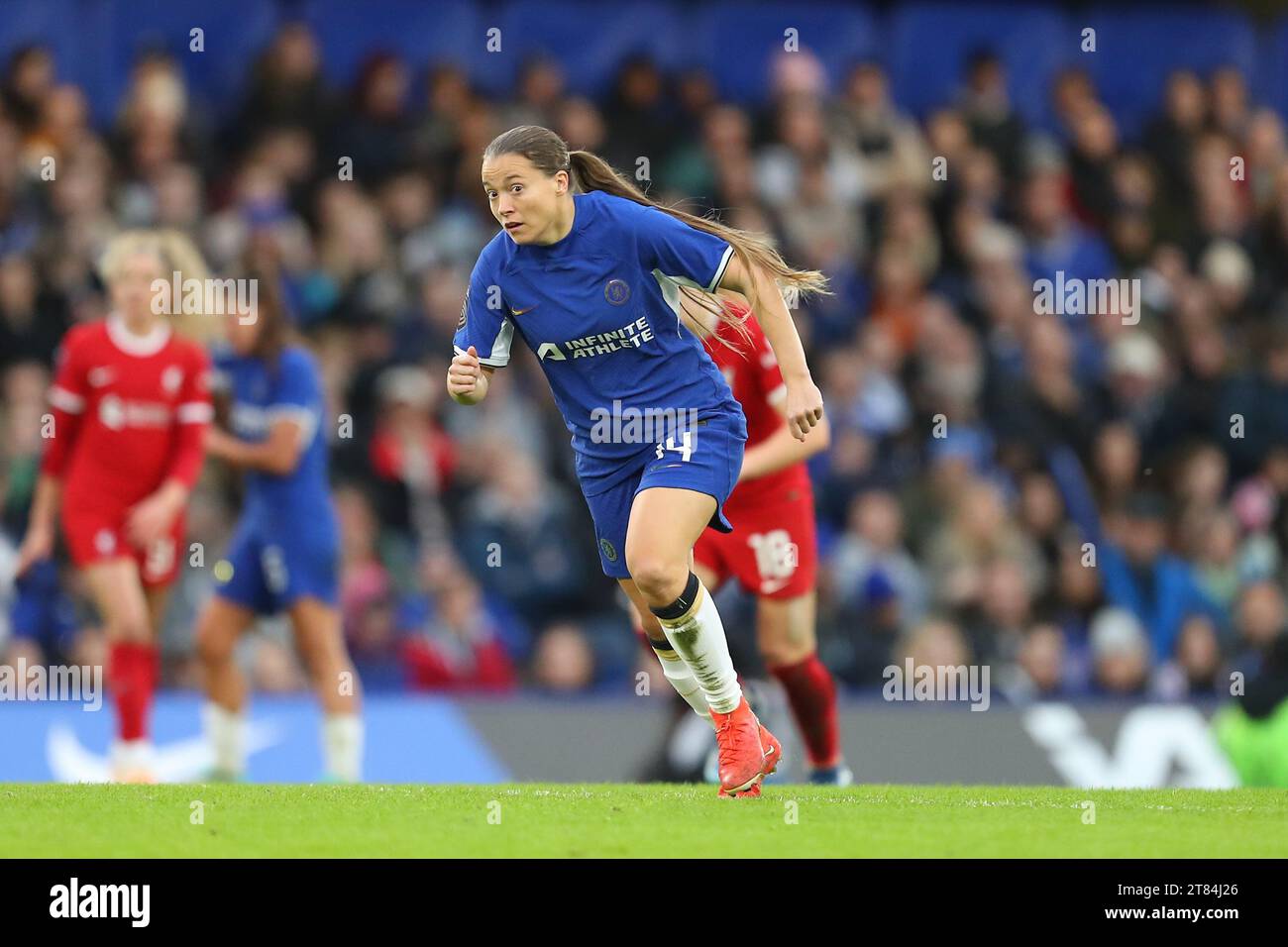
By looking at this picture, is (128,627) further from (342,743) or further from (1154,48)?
(1154,48)

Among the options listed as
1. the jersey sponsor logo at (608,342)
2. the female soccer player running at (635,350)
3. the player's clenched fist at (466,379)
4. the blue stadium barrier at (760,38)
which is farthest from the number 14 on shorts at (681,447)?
the blue stadium barrier at (760,38)

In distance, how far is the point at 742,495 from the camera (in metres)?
8.84

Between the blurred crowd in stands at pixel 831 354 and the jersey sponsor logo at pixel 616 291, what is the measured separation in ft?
15.2

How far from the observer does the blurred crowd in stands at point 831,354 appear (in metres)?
13.0

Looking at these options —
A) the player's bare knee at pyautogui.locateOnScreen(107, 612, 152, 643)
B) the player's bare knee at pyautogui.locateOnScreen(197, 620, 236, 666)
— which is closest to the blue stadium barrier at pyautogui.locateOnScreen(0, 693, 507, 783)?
the player's bare knee at pyautogui.locateOnScreen(197, 620, 236, 666)

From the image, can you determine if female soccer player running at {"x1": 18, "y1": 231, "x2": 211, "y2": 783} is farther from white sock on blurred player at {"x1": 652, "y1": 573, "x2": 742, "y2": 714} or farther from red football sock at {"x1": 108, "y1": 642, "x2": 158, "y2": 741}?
white sock on blurred player at {"x1": 652, "y1": 573, "x2": 742, "y2": 714}

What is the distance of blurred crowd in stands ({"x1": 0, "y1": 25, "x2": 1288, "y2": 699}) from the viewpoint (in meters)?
13.0

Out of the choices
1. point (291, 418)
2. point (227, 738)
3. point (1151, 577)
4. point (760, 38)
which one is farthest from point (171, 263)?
point (760, 38)

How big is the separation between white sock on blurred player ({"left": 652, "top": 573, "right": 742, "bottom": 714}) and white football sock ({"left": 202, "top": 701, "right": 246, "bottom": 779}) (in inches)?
165

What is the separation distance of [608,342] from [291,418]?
12.5ft

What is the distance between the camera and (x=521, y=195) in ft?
22.5

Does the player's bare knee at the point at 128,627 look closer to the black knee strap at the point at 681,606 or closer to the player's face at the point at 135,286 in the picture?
the player's face at the point at 135,286
